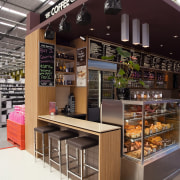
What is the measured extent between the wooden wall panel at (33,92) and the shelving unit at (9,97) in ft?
12.1

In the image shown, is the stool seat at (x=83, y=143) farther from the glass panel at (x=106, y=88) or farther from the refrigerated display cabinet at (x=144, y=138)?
the glass panel at (x=106, y=88)

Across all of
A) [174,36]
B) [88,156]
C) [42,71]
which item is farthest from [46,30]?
[174,36]

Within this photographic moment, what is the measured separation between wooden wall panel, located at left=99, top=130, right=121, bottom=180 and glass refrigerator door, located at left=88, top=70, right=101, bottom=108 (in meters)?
2.37

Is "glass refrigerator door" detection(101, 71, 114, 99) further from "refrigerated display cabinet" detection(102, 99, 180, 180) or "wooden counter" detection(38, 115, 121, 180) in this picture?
"wooden counter" detection(38, 115, 121, 180)

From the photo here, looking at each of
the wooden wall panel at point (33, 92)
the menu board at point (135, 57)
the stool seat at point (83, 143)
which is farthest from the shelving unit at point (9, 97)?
the stool seat at point (83, 143)

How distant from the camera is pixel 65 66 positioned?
5.02m

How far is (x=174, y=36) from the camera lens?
15.7 feet

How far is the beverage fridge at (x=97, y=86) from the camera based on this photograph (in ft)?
16.5

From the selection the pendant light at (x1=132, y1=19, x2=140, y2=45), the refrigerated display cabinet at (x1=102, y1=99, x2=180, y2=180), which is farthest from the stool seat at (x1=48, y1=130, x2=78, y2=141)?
the pendant light at (x1=132, y1=19, x2=140, y2=45)

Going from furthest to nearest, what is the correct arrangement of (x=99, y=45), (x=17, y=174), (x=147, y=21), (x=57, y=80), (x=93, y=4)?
(x=99, y=45)
(x=57, y=80)
(x=147, y=21)
(x=17, y=174)
(x=93, y=4)

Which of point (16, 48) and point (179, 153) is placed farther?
point (16, 48)

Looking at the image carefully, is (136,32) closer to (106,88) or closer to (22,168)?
(106,88)

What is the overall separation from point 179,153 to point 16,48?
12.9 m

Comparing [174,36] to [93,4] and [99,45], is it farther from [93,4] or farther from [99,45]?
[93,4]
